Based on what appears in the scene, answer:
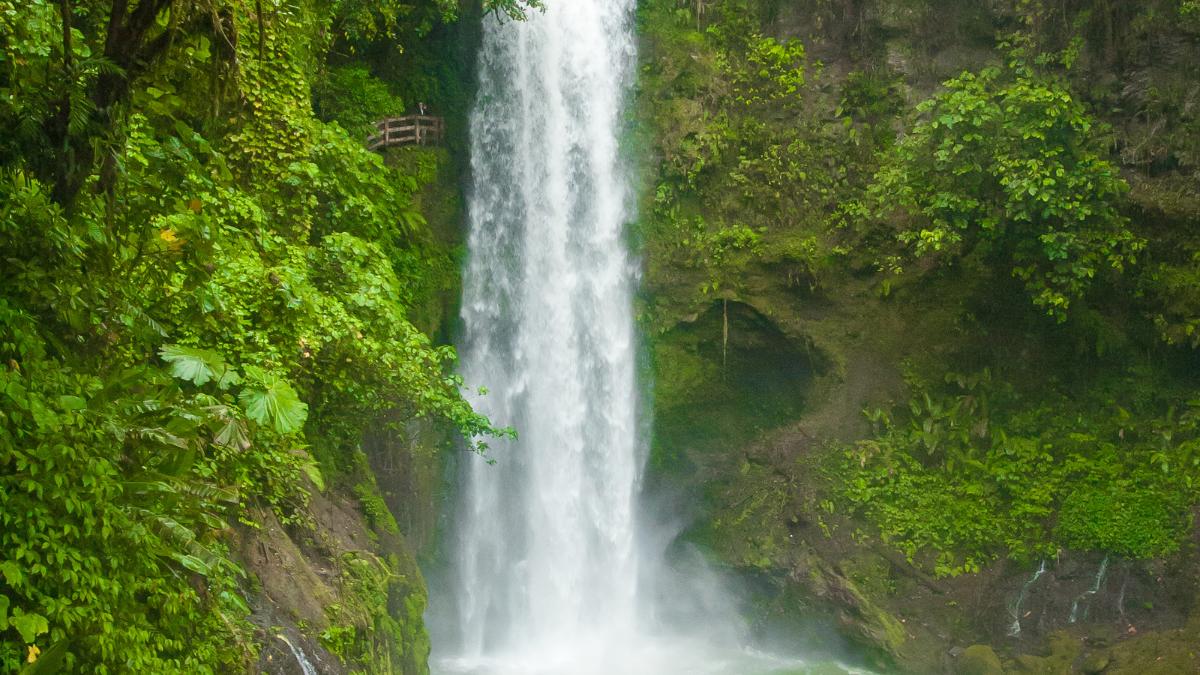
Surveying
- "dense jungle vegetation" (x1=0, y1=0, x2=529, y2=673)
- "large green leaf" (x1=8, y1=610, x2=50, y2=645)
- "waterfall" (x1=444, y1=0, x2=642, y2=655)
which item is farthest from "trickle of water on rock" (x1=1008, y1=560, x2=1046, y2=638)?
"large green leaf" (x1=8, y1=610, x2=50, y2=645)

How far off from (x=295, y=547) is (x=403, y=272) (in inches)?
225

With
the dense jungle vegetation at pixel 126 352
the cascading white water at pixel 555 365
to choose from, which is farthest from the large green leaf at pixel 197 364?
the cascading white water at pixel 555 365

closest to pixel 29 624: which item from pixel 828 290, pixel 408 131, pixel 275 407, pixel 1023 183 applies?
pixel 275 407

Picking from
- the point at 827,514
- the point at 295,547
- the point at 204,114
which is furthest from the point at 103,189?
the point at 827,514

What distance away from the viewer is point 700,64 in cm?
1574

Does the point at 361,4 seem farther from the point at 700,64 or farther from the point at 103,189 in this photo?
the point at 103,189

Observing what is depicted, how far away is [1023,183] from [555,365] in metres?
6.77

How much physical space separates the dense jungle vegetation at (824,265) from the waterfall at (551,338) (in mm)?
507

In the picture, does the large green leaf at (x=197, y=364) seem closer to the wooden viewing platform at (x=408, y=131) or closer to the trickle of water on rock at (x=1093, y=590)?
the wooden viewing platform at (x=408, y=131)

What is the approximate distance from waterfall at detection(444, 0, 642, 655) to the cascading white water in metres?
0.02

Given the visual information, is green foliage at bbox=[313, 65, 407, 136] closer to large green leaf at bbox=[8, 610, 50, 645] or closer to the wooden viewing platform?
the wooden viewing platform

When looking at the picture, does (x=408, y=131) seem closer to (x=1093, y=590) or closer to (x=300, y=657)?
(x=300, y=657)

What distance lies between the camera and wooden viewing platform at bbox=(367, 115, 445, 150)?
14539 mm

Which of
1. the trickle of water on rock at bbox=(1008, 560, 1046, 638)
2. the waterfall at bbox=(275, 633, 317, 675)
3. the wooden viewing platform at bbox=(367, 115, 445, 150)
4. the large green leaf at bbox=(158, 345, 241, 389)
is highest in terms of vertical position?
the wooden viewing platform at bbox=(367, 115, 445, 150)
